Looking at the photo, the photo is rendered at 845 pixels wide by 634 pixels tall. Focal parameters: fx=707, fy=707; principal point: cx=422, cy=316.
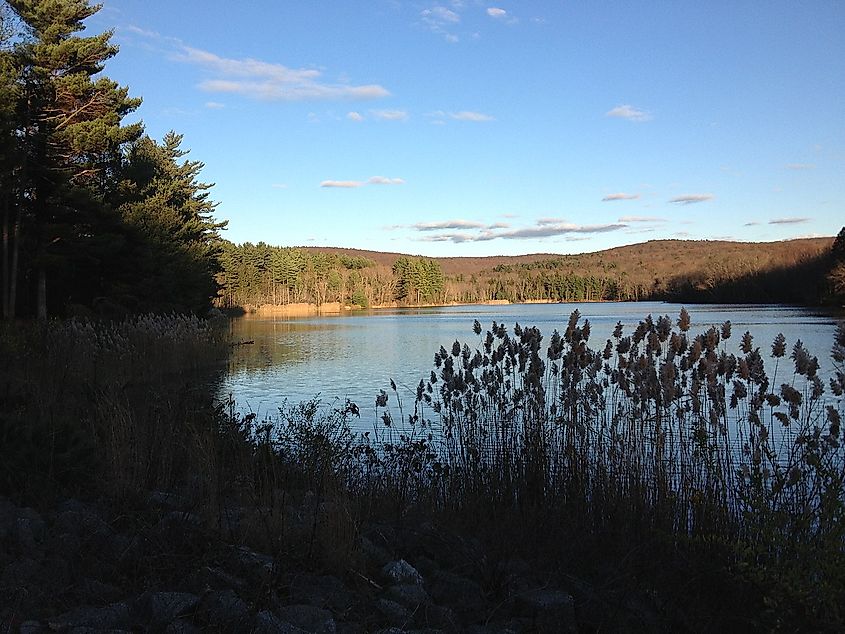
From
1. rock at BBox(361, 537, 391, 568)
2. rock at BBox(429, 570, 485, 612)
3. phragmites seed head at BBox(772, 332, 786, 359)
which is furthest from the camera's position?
phragmites seed head at BBox(772, 332, 786, 359)

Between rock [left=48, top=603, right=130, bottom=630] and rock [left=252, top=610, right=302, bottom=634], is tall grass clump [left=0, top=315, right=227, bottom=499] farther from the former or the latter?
rock [left=252, top=610, right=302, bottom=634]

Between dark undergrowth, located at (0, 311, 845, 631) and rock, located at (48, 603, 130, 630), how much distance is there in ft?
1.53

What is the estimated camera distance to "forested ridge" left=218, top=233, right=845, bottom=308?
8481cm

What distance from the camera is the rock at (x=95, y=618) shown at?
334 cm

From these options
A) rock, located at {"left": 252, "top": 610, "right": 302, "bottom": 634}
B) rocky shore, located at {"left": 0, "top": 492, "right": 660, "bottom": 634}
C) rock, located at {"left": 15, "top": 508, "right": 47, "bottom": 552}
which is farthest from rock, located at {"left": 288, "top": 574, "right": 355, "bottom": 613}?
rock, located at {"left": 15, "top": 508, "right": 47, "bottom": 552}

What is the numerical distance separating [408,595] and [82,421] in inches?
207

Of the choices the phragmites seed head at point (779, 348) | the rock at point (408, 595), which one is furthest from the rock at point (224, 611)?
the phragmites seed head at point (779, 348)

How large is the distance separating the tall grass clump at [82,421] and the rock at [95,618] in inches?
80.1

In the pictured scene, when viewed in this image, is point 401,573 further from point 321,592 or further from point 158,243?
point 158,243

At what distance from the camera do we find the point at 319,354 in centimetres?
2962

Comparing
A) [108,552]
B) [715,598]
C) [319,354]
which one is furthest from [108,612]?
[319,354]

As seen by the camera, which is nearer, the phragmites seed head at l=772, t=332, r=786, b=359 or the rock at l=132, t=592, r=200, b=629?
the rock at l=132, t=592, r=200, b=629

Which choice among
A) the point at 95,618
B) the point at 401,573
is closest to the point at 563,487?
the point at 401,573

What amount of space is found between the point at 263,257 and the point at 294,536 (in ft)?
352
